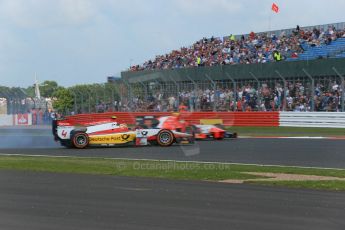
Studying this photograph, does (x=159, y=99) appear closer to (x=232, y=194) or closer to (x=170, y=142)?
(x=170, y=142)

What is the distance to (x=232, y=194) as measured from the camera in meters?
8.49

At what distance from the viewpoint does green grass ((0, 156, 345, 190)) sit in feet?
34.1

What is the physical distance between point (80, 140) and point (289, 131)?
410 inches

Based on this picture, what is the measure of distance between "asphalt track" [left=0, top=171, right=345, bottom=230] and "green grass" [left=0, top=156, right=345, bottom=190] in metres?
0.74

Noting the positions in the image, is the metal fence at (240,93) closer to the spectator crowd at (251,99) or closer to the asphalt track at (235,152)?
the spectator crowd at (251,99)

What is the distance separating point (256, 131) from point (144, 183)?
16.2 metres

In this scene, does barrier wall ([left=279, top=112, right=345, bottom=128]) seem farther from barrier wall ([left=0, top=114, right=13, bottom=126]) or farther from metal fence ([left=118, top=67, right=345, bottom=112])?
barrier wall ([left=0, top=114, right=13, bottom=126])

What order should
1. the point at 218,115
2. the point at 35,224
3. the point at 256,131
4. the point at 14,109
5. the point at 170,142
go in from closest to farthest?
the point at 35,224 → the point at 170,142 → the point at 256,131 → the point at 218,115 → the point at 14,109

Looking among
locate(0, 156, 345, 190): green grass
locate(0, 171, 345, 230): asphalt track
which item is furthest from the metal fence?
locate(0, 171, 345, 230): asphalt track

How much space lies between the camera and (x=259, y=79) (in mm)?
Answer: 28969

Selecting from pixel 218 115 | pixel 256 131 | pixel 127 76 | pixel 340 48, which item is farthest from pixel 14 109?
pixel 340 48

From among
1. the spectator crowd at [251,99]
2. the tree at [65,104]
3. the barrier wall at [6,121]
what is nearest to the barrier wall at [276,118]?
the spectator crowd at [251,99]

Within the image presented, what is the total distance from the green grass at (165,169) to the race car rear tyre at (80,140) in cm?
310

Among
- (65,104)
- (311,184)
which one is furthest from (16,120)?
(311,184)
